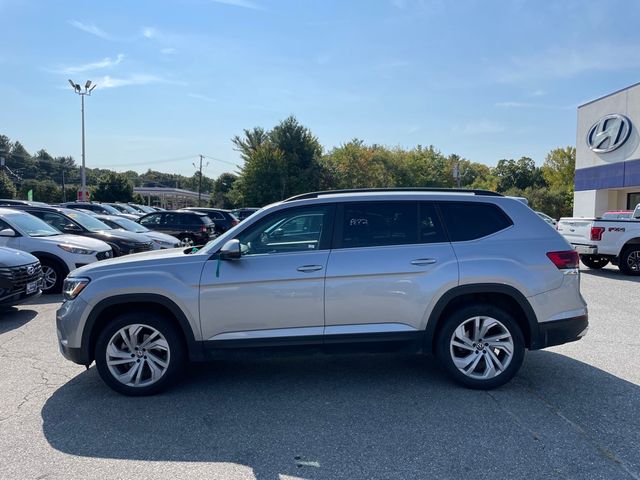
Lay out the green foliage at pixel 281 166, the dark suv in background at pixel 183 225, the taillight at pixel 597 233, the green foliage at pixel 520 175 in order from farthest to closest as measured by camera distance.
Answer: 1. the green foliage at pixel 520 175
2. the green foliage at pixel 281 166
3. the dark suv in background at pixel 183 225
4. the taillight at pixel 597 233

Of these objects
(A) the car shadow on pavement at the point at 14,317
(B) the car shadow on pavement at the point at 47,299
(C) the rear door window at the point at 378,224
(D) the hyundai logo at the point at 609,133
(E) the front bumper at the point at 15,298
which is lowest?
(A) the car shadow on pavement at the point at 14,317

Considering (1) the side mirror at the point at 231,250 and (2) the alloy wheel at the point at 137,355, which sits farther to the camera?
(2) the alloy wheel at the point at 137,355

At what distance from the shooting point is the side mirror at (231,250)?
4277mm

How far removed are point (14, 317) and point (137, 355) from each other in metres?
4.52

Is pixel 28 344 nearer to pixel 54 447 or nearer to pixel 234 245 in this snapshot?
pixel 54 447

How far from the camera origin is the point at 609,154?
32.1m

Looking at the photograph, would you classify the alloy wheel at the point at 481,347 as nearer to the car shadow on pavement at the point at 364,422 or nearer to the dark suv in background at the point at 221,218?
the car shadow on pavement at the point at 364,422

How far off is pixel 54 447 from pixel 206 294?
5.26 ft

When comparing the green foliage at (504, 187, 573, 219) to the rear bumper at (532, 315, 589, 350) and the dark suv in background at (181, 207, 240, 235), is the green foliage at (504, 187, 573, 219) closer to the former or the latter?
the dark suv in background at (181, 207, 240, 235)

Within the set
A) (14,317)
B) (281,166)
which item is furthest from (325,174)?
(14,317)

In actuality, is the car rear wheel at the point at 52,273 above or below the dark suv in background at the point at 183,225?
below

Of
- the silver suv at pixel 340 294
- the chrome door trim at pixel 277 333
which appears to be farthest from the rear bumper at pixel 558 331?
the chrome door trim at pixel 277 333

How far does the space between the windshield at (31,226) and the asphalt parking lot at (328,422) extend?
5.02 meters

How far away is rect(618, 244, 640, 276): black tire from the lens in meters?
12.2
